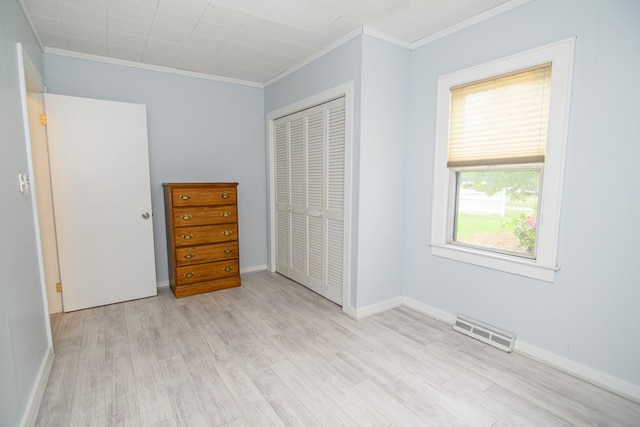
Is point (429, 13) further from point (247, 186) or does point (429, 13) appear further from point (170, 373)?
point (170, 373)

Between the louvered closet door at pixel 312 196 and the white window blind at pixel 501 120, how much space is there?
100 cm

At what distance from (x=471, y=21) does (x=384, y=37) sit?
671 mm

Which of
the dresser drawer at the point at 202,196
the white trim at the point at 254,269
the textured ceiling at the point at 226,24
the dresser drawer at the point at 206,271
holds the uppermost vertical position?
the textured ceiling at the point at 226,24

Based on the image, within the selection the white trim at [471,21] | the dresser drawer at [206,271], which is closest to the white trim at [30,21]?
the dresser drawer at [206,271]

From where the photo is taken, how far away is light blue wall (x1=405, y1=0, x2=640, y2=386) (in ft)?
5.67

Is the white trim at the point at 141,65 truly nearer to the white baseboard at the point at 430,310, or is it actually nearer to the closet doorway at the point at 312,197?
the closet doorway at the point at 312,197

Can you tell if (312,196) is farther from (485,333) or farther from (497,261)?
(485,333)

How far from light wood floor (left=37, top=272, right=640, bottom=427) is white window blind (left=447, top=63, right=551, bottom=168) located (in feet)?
4.72

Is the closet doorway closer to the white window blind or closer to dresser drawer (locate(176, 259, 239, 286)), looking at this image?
dresser drawer (locate(176, 259, 239, 286))

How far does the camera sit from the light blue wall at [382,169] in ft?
8.66

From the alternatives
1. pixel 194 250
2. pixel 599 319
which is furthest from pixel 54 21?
pixel 599 319

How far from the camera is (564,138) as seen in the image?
194 centimetres

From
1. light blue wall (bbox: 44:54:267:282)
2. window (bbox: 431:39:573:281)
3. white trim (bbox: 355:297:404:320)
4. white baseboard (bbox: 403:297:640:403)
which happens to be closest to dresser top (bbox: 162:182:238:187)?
light blue wall (bbox: 44:54:267:282)

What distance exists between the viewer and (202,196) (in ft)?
10.8
